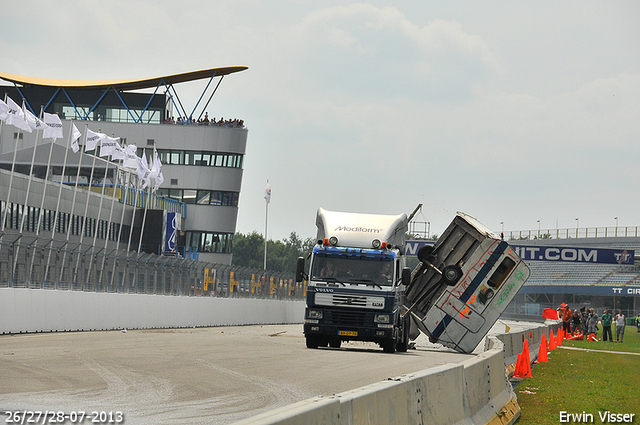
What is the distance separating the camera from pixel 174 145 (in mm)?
→ 85062

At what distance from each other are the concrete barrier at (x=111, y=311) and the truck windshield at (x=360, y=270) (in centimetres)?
832

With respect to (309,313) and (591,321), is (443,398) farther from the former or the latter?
(591,321)

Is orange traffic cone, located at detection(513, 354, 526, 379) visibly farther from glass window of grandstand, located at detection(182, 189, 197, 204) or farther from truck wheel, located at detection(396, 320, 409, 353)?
glass window of grandstand, located at detection(182, 189, 197, 204)

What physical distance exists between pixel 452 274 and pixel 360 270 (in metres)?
3.23

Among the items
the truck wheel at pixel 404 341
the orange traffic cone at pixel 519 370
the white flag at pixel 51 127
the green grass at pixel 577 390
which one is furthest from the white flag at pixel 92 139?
the orange traffic cone at pixel 519 370

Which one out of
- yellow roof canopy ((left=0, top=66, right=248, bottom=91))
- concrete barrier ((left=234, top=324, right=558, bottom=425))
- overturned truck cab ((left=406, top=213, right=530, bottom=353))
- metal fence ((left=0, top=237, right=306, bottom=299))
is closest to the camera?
concrete barrier ((left=234, top=324, right=558, bottom=425))

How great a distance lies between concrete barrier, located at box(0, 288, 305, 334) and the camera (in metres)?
23.5

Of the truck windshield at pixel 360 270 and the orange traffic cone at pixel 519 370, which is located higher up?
the truck windshield at pixel 360 270

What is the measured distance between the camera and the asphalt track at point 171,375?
9930 millimetres

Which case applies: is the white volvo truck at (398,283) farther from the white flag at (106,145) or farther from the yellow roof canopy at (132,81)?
the yellow roof canopy at (132,81)

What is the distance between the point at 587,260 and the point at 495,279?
187 feet

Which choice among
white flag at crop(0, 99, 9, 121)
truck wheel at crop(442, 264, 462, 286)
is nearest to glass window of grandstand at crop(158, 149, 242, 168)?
white flag at crop(0, 99, 9, 121)

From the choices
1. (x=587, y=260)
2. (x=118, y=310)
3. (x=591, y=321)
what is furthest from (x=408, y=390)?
(x=587, y=260)

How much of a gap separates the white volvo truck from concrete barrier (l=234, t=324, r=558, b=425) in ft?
29.3
